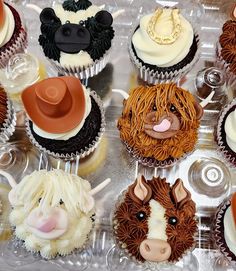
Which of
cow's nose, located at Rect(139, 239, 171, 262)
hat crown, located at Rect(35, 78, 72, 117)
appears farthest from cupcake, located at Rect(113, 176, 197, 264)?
Result: hat crown, located at Rect(35, 78, 72, 117)

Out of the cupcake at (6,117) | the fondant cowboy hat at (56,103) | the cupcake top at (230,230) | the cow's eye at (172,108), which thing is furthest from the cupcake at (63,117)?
the cupcake top at (230,230)

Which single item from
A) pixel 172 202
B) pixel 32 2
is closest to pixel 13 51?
pixel 32 2

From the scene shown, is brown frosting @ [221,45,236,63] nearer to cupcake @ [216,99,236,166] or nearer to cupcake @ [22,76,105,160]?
cupcake @ [216,99,236,166]

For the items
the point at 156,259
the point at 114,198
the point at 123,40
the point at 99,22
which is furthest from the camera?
the point at 123,40

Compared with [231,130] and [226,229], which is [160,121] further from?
[226,229]

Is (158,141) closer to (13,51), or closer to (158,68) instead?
(158,68)

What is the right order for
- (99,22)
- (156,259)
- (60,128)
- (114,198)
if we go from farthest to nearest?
(114,198) < (99,22) < (60,128) < (156,259)

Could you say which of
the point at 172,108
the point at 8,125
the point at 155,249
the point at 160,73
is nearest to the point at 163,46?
the point at 160,73
